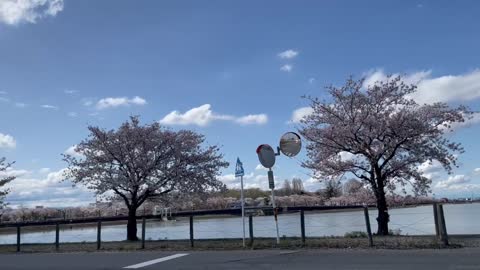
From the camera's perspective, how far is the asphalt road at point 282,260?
10661 millimetres

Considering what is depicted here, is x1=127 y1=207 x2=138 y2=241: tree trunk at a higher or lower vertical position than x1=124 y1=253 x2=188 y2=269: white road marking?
higher

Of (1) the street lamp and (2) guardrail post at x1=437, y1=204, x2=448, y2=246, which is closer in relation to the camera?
(2) guardrail post at x1=437, y1=204, x2=448, y2=246

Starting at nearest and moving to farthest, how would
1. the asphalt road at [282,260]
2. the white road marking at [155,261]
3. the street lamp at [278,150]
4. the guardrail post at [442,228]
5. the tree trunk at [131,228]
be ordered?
the asphalt road at [282,260] < the white road marking at [155,261] < the guardrail post at [442,228] < the street lamp at [278,150] < the tree trunk at [131,228]

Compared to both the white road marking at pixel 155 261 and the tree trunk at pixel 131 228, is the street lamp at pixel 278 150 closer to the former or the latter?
the white road marking at pixel 155 261

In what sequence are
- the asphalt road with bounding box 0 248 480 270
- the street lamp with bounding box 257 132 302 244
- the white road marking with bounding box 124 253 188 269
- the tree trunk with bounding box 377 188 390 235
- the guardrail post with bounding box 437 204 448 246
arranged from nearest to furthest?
1. the asphalt road with bounding box 0 248 480 270
2. the white road marking with bounding box 124 253 188 269
3. the guardrail post with bounding box 437 204 448 246
4. the street lamp with bounding box 257 132 302 244
5. the tree trunk with bounding box 377 188 390 235

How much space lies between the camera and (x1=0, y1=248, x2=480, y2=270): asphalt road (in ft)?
35.0

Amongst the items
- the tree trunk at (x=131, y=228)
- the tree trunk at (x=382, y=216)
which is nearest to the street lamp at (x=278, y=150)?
the tree trunk at (x=382, y=216)

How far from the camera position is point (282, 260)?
479 inches

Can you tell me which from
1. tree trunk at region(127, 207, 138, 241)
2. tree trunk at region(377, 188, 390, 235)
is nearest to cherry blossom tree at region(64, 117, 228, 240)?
tree trunk at region(127, 207, 138, 241)

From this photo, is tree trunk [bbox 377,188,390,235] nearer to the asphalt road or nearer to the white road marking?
the asphalt road

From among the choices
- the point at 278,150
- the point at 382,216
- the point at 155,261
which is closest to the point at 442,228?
the point at 278,150

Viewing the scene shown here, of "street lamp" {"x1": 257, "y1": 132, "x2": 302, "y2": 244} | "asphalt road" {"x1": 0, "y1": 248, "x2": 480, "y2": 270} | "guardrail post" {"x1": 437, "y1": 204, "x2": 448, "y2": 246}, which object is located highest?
"street lamp" {"x1": 257, "y1": 132, "x2": 302, "y2": 244}

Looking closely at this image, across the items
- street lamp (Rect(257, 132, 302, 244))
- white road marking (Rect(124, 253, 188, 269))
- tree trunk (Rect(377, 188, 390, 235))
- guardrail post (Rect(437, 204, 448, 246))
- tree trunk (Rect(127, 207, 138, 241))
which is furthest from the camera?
tree trunk (Rect(127, 207, 138, 241))

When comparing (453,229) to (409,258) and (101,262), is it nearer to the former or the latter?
(409,258)
